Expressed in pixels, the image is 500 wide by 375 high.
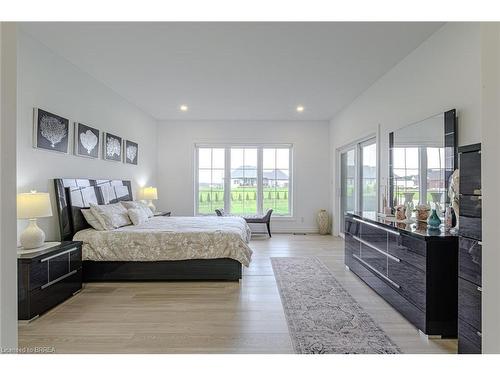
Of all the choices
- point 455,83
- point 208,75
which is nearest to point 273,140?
point 208,75

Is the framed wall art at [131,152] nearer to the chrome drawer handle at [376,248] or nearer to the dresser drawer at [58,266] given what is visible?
the dresser drawer at [58,266]

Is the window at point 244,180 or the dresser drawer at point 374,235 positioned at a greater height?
the window at point 244,180

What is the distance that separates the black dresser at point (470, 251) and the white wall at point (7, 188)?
2.24m

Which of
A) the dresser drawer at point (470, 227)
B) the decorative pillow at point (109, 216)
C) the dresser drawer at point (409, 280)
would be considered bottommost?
the dresser drawer at point (409, 280)

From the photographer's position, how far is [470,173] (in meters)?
1.77

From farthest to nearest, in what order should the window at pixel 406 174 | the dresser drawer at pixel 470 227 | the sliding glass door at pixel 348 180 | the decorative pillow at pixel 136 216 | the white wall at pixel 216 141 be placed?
the white wall at pixel 216 141 → the sliding glass door at pixel 348 180 → the decorative pillow at pixel 136 216 → the window at pixel 406 174 → the dresser drawer at pixel 470 227

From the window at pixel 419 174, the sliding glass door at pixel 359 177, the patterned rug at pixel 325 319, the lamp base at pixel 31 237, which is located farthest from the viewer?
the sliding glass door at pixel 359 177

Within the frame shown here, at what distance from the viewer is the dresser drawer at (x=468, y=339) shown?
5.62ft

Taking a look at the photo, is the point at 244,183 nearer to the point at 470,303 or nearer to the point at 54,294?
the point at 54,294

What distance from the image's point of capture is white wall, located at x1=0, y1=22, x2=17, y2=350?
1.01 m

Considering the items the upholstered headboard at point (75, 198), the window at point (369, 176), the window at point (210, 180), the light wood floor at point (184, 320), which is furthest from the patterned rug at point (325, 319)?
the window at point (210, 180)

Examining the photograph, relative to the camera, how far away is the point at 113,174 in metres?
5.03

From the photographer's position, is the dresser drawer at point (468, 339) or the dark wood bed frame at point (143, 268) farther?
the dark wood bed frame at point (143, 268)
